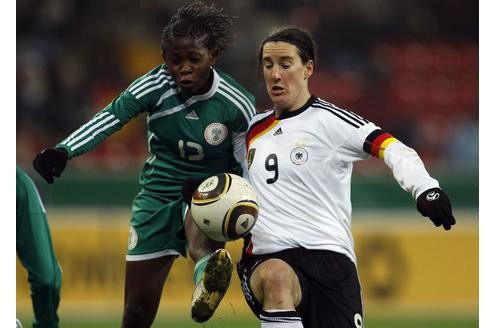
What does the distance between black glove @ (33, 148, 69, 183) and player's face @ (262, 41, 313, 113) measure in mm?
1176

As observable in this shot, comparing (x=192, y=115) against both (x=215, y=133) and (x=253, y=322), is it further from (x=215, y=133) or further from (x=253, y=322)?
(x=253, y=322)

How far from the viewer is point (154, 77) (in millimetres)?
6109

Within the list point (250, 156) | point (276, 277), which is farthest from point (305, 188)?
point (276, 277)

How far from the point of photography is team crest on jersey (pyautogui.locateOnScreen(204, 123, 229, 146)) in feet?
19.9

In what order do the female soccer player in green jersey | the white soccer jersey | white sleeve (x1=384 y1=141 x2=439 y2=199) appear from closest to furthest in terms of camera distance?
1. white sleeve (x1=384 y1=141 x2=439 y2=199)
2. the female soccer player in green jersey
3. the white soccer jersey

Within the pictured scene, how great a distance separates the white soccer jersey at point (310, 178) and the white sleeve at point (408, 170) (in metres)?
0.09

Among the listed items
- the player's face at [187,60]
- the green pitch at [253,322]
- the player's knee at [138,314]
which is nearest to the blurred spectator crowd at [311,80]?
the green pitch at [253,322]

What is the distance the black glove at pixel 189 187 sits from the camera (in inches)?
242

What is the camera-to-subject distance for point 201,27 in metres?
6.05

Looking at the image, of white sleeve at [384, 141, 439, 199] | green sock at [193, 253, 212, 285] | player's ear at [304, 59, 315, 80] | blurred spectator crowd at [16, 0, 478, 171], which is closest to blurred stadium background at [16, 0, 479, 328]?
blurred spectator crowd at [16, 0, 478, 171]

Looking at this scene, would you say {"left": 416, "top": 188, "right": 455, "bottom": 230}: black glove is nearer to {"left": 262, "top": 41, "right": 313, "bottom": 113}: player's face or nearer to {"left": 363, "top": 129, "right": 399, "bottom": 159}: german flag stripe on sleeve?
{"left": 363, "top": 129, "right": 399, "bottom": 159}: german flag stripe on sleeve

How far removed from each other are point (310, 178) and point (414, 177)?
597 mm

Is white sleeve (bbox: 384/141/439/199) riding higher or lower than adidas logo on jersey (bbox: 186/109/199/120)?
lower

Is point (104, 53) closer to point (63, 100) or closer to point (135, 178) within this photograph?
point (63, 100)
